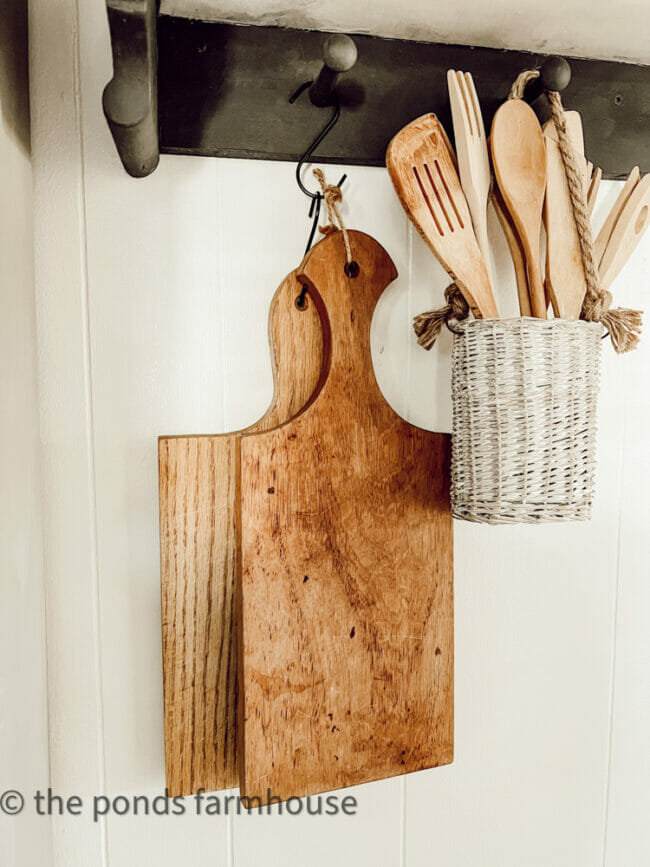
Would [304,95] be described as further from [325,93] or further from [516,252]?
[516,252]

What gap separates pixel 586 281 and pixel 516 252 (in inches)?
2.6

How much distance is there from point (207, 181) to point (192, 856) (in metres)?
0.65

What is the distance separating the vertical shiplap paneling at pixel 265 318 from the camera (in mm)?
614

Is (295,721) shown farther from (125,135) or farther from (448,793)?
(125,135)

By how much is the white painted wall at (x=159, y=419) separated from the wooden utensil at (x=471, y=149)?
0.10 m

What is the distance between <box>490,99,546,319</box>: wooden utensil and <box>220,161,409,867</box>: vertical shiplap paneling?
0.12 meters

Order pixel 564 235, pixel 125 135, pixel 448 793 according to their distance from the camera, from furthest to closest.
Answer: pixel 448 793, pixel 564 235, pixel 125 135

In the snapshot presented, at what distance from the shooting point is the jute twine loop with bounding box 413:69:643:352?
561 mm

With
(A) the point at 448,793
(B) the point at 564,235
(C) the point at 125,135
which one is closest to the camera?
Answer: (C) the point at 125,135

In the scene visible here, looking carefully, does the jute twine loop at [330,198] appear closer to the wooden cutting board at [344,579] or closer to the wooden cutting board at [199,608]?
the wooden cutting board at [344,579]

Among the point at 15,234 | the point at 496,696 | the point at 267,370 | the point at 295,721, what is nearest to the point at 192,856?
the point at 295,721

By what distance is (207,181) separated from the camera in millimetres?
604

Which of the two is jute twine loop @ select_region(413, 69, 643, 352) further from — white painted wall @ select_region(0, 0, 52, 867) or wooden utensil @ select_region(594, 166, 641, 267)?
white painted wall @ select_region(0, 0, 52, 867)

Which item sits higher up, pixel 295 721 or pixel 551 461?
pixel 551 461
